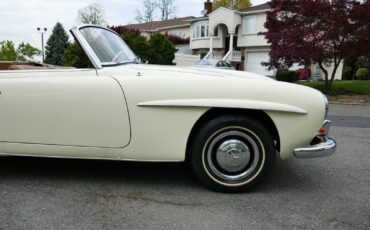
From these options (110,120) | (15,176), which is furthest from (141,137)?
(15,176)

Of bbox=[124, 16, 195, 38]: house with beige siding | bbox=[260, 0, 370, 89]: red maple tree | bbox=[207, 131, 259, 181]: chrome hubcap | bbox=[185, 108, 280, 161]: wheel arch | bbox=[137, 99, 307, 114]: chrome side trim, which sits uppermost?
bbox=[124, 16, 195, 38]: house with beige siding

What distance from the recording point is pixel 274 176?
383 cm

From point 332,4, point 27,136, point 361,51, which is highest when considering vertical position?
point 332,4

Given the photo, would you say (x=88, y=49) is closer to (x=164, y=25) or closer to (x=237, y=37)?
(x=237, y=37)

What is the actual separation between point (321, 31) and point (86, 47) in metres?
13.7

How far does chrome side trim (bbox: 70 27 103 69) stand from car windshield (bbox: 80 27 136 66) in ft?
0.15

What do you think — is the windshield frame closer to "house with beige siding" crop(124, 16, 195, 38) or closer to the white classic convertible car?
the white classic convertible car

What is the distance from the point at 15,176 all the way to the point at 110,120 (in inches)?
47.3

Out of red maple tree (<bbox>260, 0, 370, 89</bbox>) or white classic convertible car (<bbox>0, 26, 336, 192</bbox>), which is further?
red maple tree (<bbox>260, 0, 370, 89</bbox>)

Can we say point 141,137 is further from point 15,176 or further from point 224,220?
point 15,176

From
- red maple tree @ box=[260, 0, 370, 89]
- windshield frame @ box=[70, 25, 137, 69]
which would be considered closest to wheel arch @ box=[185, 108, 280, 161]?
windshield frame @ box=[70, 25, 137, 69]

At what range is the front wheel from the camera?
3199 millimetres

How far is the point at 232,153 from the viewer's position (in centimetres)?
324

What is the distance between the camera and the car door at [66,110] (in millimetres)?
3152
